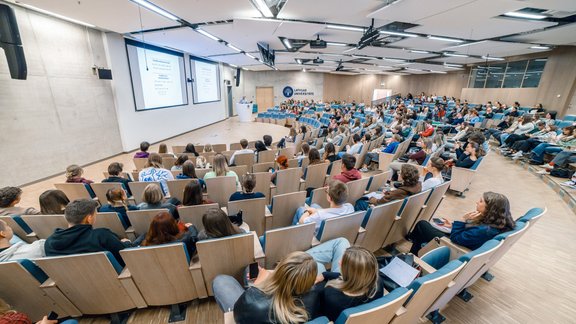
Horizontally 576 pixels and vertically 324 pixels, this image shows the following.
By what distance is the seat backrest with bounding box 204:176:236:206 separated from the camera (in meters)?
3.20

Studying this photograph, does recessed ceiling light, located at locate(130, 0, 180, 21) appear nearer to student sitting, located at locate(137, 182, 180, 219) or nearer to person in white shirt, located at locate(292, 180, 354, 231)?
student sitting, located at locate(137, 182, 180, 219)

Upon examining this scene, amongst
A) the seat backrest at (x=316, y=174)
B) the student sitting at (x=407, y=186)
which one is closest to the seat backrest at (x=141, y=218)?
the seat backrest at (x=316, y=174)

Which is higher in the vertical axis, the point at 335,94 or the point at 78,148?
the point at 335,94

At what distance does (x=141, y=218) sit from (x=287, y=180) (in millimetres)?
2062

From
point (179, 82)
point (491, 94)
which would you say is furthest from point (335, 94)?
point (179, 82)

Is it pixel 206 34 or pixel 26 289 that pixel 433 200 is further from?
pixel 206 34

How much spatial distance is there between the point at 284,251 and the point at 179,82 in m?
11.2

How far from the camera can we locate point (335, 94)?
25000mm

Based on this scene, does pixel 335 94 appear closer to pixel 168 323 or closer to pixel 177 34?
pixel 177 34

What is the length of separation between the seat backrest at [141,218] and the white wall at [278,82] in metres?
19.2

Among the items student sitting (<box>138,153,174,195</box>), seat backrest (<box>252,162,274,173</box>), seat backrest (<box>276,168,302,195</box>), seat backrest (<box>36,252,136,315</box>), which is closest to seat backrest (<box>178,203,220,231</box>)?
seat backrest (<box>36,252,136,315</box>)

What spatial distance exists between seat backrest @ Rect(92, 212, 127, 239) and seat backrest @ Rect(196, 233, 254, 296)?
1220 mm

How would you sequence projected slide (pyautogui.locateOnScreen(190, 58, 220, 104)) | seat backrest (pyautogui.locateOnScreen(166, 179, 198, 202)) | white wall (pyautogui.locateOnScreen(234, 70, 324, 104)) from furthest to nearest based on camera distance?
white wall (pyautogui.locateOnScreen(234, 70, 324, 104)) → projected slide (pyautogui.locateOnScreen(190, 58, 220, 104)) → seat backrest (pyautogui.locateOnScreen(166, 179, 198, 202))

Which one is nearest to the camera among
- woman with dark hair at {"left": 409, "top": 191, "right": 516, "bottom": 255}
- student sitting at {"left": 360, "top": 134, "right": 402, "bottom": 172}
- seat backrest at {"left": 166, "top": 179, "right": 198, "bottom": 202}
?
woman with dark hair at {"left": 409, "top": 191, "right": 516, "bottom": 255}
